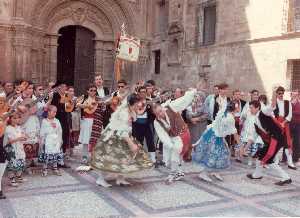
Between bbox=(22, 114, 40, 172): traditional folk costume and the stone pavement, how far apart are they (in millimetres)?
390

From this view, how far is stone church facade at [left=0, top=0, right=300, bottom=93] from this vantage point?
11.4 meters

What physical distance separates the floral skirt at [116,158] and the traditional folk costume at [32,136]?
1.38m

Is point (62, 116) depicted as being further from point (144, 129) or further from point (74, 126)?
point (144, 129)

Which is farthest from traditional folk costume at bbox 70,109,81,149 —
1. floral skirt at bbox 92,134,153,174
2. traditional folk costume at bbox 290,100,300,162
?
traditional folk costume at bbox 290,100,300,162

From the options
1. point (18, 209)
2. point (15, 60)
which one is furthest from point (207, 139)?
point (15, 60)

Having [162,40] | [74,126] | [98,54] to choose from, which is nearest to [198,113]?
[74,126]

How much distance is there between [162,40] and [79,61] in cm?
384

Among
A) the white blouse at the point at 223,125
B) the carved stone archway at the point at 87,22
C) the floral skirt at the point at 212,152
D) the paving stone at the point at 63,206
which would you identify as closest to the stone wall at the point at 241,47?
the carved stone archway at the point at 87,22

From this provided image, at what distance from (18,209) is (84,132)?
2.84 m

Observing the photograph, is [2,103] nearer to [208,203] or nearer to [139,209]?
[139,209]

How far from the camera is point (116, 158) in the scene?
18.5 ft

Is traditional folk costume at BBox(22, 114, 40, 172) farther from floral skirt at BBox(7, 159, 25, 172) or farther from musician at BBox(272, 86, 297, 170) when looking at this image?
musician at BBox(272, 86, 297, 170)

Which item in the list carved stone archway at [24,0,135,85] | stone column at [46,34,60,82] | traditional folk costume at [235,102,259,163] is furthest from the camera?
stone column at [46,34,60,82]

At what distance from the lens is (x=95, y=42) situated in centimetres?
1686
